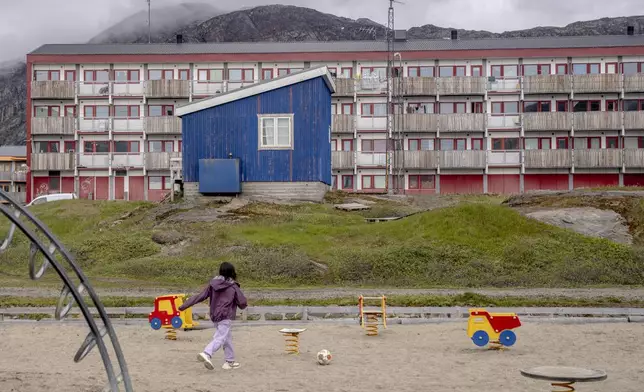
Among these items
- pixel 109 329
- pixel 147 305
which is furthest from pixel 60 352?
pixel 109 329

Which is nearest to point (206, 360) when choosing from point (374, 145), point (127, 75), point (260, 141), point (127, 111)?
point (260, 141)

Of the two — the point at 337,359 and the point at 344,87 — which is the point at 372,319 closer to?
the point at 337,359

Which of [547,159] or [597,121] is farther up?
[597,121]

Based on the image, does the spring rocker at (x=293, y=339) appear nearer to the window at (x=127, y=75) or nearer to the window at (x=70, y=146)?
the window at (x=127, y=75)

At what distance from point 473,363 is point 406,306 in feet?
23.0

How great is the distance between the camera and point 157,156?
211 feet

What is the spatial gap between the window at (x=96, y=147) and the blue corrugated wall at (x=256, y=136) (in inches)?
1032

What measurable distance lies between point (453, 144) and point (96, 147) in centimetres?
2692

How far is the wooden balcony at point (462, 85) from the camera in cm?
6328

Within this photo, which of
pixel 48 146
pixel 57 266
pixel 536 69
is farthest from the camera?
pixel 48 146

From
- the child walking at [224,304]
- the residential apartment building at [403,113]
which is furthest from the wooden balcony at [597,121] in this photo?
the child walking at [224,304]

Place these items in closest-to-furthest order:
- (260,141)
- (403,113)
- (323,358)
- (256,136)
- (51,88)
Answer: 1. (323,358)
2. (260,141)
3. (256,136)
4. (403,113)
5. (51,88)

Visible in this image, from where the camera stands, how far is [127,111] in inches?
2601

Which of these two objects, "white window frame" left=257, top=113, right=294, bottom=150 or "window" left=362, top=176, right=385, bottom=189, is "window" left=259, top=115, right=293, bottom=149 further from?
"window" left=362, top=176, right=385, bottom=189
